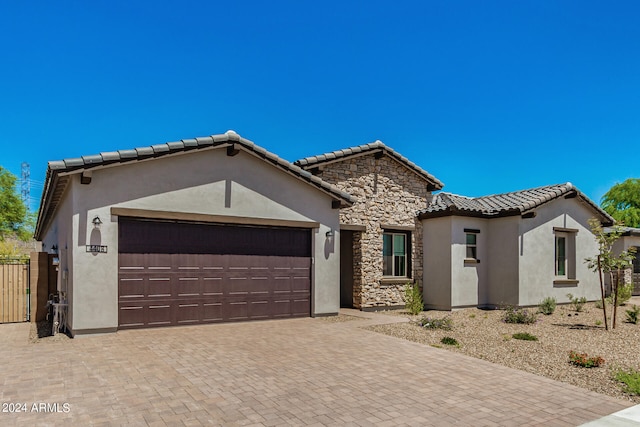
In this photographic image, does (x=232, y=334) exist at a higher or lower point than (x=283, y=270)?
lower

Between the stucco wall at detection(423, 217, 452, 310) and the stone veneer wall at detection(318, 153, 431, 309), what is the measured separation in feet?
1.04

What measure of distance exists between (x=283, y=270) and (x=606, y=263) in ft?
30.6

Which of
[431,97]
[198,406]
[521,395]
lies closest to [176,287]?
[198,406]

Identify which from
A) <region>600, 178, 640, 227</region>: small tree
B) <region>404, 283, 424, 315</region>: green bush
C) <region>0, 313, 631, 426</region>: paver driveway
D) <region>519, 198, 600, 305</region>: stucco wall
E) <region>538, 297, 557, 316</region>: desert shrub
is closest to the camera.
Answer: <region>0, 313, 631, 426</region>: paver driveway

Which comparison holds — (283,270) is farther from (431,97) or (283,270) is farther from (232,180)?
(431,97)

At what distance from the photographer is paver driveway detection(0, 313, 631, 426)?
17.6ft

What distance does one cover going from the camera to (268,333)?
35.2 feet

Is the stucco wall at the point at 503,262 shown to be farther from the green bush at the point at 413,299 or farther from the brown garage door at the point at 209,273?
the brown garage door at the point at 209,273

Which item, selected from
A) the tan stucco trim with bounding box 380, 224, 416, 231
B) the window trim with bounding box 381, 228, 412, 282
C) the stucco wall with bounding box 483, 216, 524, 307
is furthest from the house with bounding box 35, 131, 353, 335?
the stucco wall with bounding box 483, 216, 524, 307

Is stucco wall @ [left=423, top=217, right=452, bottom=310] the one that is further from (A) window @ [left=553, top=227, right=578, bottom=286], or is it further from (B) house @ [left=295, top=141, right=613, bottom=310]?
(A) window @ [left=553, top=227, right=578, bottom=286]

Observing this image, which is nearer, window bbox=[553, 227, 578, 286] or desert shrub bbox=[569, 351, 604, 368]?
desert shrub bbox=[569, 351, 604, 368]

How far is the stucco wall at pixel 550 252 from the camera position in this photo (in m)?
16.5

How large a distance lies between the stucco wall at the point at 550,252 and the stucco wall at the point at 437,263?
9.07ft

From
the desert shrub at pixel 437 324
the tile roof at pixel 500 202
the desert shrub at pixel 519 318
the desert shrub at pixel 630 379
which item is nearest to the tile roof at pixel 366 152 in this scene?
the tile roof at pixel 500 202
